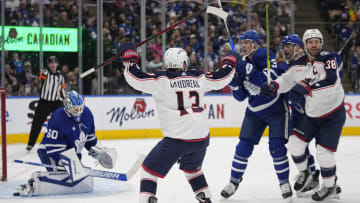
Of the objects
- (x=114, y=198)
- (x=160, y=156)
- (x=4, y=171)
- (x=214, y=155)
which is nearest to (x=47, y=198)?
(x=114, y=198)

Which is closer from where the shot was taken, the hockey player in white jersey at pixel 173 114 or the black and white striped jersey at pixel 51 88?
the hockey player in white jersey at pixel 173 114

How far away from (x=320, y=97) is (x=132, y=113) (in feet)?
16.9

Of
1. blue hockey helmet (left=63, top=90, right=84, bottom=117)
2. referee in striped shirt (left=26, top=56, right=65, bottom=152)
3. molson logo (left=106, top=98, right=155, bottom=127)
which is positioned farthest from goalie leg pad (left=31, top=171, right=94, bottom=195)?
molson logo (left=106, top=98, right=155, bottom=127)

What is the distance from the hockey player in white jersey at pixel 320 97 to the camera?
416 cm

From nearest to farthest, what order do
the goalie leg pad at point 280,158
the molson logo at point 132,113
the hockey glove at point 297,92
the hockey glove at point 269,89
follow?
1. the hockey glove at point 269,89
2. the hockey glove at point 297,92
3. the goalie leg pad at point 280,158
4. the molson logo at point 132,113

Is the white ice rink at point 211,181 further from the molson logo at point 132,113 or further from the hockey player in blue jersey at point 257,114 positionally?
the molson logo at point 132,113

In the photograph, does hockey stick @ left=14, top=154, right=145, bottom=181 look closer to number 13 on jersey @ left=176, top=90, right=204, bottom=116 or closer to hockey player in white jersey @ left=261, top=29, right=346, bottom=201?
number 13 on jersey @ left=176, top=90, right=204, bottom=116

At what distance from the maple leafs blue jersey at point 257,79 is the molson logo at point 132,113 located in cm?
475

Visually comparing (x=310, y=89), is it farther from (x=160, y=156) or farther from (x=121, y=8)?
(x=121, y=8)

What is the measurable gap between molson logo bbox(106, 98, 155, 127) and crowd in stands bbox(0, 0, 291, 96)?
1.51 ft

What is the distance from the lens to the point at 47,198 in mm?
4316

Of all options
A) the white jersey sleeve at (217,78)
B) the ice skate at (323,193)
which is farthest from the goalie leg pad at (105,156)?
the ice skate at (323,193)

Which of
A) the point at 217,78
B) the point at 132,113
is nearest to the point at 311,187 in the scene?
the point at 217,78

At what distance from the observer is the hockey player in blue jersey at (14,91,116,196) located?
14.5ft
